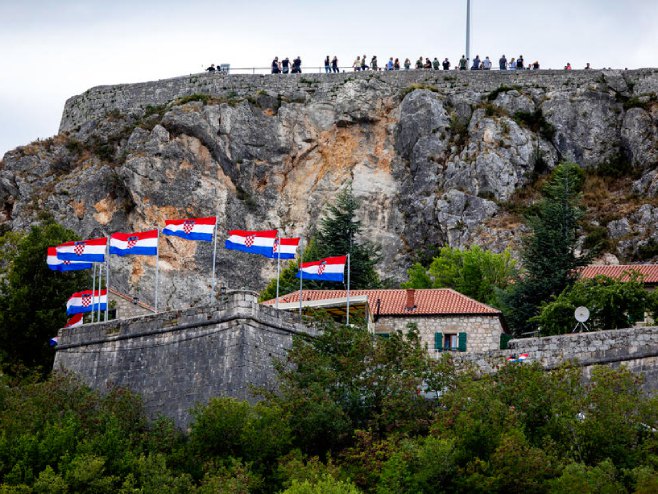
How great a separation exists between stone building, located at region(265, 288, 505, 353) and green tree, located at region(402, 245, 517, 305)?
8100 mm

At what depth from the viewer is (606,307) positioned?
161 ft

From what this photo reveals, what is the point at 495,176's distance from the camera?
73688 millimetres

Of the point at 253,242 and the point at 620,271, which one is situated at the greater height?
the point at 253,242

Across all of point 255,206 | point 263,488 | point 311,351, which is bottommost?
point 263,488

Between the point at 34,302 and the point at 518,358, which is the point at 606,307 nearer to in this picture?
the point at 518,358

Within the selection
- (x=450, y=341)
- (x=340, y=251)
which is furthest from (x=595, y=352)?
(x=340, y=251)

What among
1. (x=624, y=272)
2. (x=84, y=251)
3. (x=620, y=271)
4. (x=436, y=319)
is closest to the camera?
(x=84, y=251)

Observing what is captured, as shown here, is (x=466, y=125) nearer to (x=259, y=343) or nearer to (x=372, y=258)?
(x=372, y=258)

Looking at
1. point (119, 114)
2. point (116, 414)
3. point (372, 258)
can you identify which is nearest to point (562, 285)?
point (372, 258)

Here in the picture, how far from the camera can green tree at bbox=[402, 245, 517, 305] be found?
60969 millimetres

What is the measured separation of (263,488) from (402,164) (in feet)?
132

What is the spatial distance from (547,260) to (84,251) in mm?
18350

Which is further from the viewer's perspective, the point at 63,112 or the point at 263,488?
the point at 63,112

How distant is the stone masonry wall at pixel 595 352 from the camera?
43.2 meters
